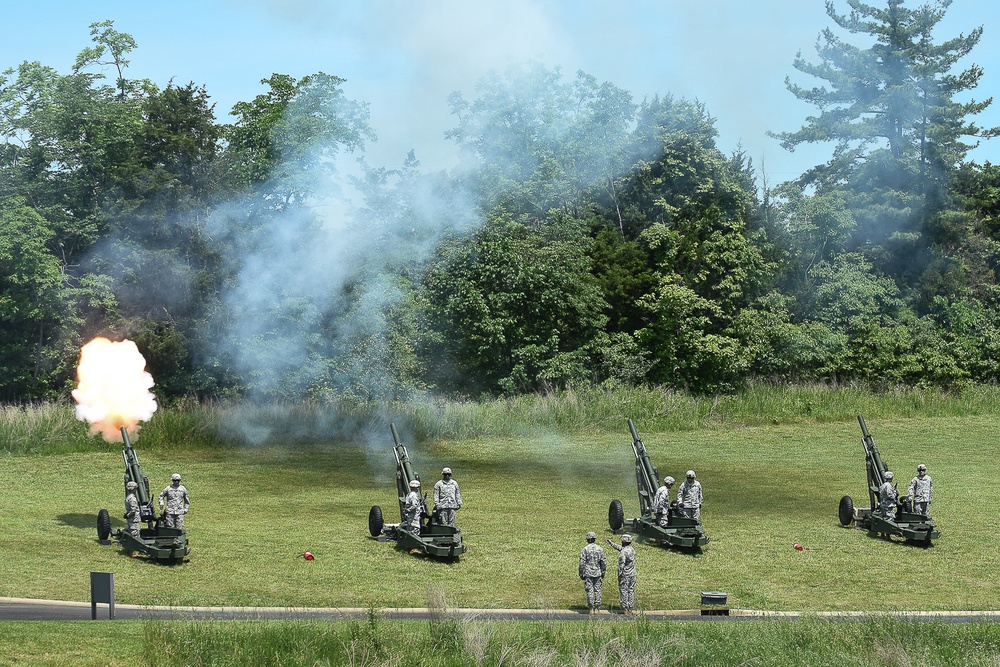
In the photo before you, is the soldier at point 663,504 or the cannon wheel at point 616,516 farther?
the cannon wheel at point 616,516

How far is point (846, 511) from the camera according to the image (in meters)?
32.4

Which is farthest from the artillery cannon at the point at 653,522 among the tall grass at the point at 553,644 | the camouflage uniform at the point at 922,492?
the tall grass at the point at 553,644

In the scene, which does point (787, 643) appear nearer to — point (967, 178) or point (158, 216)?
point (158, 216)

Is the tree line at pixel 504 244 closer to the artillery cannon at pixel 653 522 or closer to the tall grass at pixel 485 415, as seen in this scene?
the tall grass at pixel 485 415

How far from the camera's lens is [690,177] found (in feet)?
204

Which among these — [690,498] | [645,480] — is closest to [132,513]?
[645,480]

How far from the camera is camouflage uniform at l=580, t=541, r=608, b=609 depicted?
77.8 feet

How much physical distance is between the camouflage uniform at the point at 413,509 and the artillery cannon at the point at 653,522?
5011 millimetres

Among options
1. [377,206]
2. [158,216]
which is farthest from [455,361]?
[158,216]

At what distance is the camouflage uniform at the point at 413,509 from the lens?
28.3m

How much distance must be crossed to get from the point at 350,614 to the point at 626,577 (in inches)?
194

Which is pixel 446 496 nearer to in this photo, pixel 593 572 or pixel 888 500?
pixel 593 572

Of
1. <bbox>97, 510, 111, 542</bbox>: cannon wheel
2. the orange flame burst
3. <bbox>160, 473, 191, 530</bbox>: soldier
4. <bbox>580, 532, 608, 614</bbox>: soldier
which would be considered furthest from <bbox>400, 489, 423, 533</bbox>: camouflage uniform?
the orange flame burst

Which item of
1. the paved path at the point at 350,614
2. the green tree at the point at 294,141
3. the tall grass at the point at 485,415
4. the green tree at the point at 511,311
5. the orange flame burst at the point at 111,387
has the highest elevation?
the green tree at the point at 294,141
